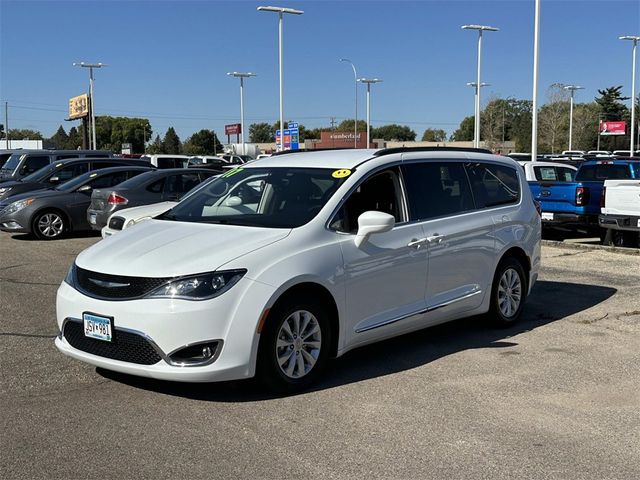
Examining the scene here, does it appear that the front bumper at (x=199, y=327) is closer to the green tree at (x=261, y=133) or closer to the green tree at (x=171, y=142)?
the green tree at (x=171, y=142)

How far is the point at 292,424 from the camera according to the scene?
4.48 metres

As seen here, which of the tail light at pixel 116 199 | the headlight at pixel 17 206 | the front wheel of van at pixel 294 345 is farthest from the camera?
the headlight at pixel 17 206

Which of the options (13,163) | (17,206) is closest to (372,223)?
(17,206)

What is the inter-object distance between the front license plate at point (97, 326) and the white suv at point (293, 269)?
Result: 0.01 m

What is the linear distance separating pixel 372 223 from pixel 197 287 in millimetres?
1443

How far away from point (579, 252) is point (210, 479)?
34.6ft

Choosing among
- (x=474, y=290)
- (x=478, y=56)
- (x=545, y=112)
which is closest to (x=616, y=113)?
(x=545, y=112)

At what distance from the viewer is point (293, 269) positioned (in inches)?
193

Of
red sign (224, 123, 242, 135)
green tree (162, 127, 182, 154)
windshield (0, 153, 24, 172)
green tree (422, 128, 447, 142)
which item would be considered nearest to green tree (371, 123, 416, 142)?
green tree (422, 128, 447, 142)

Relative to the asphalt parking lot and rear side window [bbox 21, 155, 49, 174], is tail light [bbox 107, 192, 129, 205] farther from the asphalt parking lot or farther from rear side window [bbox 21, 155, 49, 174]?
rear side window [bbox 21, 155, 49, 174]

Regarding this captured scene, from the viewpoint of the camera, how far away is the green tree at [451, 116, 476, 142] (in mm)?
147250

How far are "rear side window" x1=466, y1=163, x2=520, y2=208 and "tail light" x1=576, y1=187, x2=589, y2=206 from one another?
7118 mm

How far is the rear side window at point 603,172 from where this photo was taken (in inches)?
602

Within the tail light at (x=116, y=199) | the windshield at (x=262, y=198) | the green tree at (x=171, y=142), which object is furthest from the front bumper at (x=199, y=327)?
the green tree at (x=171, y=142)
